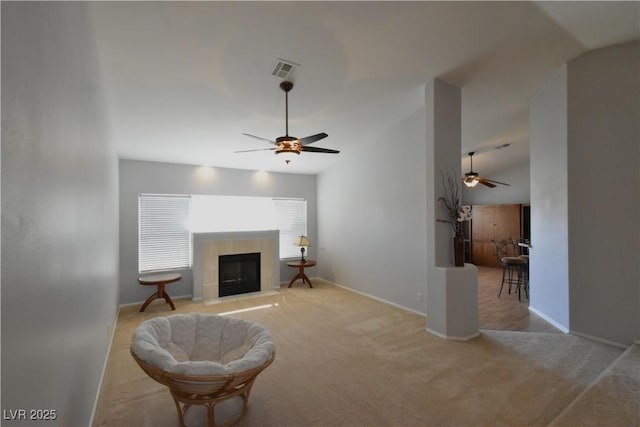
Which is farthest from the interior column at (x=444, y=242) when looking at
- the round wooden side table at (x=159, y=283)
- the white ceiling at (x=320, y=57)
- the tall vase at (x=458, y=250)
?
the round wooden side table at (x=159, y=283)

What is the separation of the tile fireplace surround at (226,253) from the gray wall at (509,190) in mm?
7188

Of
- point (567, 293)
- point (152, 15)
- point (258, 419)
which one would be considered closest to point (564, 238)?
point (567, 293)

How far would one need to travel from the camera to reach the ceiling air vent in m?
2.99

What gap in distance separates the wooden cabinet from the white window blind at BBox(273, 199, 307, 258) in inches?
231

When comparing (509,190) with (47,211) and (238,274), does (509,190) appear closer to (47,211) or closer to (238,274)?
(238,274)

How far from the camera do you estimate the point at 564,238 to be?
3.57 metres

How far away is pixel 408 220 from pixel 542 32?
9.23 feet

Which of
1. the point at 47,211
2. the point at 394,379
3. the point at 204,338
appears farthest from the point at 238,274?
the point at 47,211

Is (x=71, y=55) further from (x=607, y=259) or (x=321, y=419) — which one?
(x=607, y=259)

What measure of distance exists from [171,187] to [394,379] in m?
5.12

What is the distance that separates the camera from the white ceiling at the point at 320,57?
2.45m

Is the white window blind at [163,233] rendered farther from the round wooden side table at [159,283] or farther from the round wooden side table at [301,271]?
the round wooden side table at [301,271]

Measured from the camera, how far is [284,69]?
309 centimetres

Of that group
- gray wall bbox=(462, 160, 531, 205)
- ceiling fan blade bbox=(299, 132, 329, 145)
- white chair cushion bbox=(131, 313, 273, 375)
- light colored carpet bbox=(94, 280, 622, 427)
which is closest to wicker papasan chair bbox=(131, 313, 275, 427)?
white chair cushion bbox=(131, 313, 273, 375)
